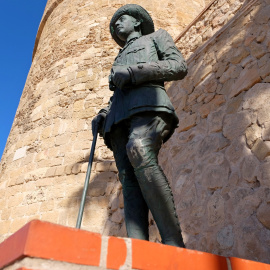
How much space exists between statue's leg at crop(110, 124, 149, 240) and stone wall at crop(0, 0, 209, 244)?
2.05 meters

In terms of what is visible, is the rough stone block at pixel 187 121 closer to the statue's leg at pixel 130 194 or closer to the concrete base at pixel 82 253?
the statue's leg at pixel 130 194

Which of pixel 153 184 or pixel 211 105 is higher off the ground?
pixel 211 105

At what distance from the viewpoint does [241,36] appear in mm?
3266

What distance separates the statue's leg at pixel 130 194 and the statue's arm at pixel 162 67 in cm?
34

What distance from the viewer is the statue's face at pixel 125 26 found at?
6.82 feet

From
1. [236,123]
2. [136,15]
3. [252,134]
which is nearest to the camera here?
[136,15]

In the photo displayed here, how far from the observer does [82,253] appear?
100 cm

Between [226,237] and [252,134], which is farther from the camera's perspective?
[252,134]

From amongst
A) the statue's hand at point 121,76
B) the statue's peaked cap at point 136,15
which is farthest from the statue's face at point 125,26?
the statue's hand at point 121,76

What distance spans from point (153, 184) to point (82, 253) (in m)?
0.61

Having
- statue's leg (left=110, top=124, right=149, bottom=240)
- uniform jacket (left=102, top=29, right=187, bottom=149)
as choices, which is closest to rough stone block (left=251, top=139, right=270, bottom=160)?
uniform jacket (left=102, top=29, right=187, bottom=149)

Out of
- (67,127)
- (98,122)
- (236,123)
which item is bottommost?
(98,122)

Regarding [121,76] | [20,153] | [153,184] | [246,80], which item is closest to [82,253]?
[153,184]

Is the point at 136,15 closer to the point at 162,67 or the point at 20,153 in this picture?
the point at 162,67
